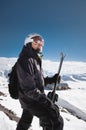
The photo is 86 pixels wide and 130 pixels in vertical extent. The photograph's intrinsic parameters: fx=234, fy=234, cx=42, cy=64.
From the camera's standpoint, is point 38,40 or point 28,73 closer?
point 28,73

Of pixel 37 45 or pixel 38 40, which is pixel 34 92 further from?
pixel 38 40

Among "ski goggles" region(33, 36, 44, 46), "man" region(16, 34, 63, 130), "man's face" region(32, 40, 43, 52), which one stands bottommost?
"man" region(16, 34, 63, 130)

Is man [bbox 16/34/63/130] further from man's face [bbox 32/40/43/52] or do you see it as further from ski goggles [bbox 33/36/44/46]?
ski goggles [bbox 33/36/44/46]

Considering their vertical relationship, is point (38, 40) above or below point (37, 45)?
above

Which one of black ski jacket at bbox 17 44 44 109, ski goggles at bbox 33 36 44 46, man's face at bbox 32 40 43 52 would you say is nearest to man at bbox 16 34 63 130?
black ski jacket at bbox 17 44 44 109

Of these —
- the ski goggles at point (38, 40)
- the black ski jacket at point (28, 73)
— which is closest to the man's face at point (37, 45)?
the ski goggles at point (38, 40)

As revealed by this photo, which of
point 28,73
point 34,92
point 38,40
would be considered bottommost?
point 34,92

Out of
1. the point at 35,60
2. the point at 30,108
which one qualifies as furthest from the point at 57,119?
the point at 35,60

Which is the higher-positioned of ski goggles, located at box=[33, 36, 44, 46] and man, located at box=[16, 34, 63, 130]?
ski goggles, located at box=[33, 36, 44, 46]

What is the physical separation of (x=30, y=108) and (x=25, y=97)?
0.27 metres

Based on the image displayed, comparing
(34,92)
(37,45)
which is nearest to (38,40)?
(37,45)

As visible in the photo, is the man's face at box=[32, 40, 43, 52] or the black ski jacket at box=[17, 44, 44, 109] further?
the man's face at box=[32, 40, 43, 52]

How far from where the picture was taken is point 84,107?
93.2 feet

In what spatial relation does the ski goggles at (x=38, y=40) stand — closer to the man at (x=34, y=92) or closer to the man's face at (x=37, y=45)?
the man's face at (x=37, y=45)
